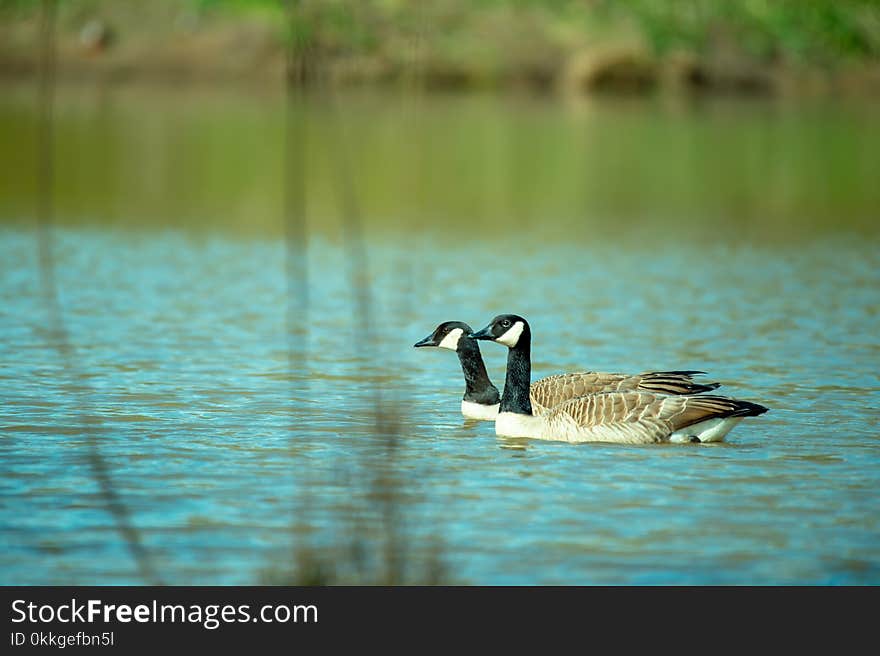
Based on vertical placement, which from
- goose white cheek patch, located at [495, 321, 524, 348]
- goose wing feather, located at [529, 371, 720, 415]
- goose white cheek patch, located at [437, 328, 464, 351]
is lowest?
goose wing feather, located at [529, 371, 720, 415]

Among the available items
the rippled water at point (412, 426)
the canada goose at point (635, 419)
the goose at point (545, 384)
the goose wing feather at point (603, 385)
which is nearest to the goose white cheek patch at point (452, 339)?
the goose at point (545, 384)

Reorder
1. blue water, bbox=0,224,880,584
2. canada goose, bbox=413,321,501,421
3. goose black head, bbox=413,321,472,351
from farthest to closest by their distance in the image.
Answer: goose black head, bbox=413,321,472,351, canada goose, bbox=413,321,501,421, blue water, bbox=0,224,880,584

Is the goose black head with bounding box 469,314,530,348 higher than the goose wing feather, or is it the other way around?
the goose black head with bounding box 469,314,530,348

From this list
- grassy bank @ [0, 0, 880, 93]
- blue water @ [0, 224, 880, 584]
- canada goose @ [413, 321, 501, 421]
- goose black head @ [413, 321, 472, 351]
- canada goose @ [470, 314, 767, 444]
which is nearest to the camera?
blue water @ [0, 224, 880, 584]

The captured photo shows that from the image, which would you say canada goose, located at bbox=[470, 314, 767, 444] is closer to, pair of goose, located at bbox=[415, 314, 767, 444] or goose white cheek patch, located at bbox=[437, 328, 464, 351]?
pair of goose, located at bbox=[415, 314, 767, 444]

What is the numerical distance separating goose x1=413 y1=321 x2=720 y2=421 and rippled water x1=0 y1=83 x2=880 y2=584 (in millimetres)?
276

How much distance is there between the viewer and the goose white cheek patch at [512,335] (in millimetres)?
11305

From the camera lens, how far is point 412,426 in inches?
441

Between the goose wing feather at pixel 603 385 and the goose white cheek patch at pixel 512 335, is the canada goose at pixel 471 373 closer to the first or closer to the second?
the goose wing feather at pixel 603 385

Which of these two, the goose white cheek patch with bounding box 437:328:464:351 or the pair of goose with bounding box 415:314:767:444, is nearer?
the pair of goose with bounding box 415:314:767:444

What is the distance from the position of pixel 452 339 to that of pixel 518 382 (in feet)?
4.02

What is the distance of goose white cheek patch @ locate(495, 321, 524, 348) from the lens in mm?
11305

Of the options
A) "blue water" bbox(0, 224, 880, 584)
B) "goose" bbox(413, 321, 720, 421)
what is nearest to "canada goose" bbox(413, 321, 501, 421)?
"goose" bbox(413, 321, 720, 421)

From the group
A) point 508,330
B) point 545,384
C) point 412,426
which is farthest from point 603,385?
point 412,426
